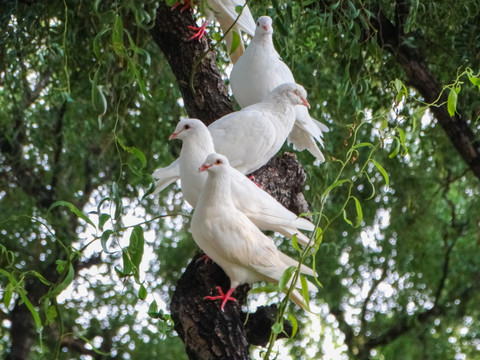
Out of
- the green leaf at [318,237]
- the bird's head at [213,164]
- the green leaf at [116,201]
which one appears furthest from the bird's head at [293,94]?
the green leaf at [318,237]

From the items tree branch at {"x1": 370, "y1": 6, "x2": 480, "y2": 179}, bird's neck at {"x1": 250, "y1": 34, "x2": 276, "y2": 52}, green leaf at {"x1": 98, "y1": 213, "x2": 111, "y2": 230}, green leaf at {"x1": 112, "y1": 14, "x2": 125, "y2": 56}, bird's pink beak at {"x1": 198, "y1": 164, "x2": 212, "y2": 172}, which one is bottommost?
green leaf at {"x1": 98, "y1": 213, "x2": 111, "y2": 230}

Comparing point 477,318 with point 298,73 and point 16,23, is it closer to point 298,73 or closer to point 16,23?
point 298,73

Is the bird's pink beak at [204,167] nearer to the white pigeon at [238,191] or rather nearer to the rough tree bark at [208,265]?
the white pigeon at [238,191]

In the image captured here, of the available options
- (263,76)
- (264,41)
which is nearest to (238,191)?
(263,76)

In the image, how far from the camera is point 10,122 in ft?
19.5

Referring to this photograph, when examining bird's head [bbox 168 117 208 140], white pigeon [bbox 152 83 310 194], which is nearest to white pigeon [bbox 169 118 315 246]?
bird's head [bbox 168 117 208 140]

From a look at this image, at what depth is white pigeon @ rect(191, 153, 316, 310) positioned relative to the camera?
2576 millimetres

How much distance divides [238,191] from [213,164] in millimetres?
164

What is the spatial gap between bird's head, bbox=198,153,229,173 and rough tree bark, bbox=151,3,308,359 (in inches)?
14.1

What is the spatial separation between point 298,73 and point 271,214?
2.61m

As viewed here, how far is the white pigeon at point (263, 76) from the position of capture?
3391mm

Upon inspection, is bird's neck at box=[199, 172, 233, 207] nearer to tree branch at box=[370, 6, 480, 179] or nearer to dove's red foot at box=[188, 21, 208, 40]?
dove's red foot at box=[188, 21, 208, 40]

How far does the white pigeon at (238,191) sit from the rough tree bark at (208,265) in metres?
0.21

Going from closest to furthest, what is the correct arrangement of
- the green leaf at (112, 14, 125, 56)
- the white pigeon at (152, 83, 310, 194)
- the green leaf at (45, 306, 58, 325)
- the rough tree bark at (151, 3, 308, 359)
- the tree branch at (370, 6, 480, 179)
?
the green leaf at (112, 14, 125, 56) → the green leaf at (45, 306, 58, 325) → the rough tree bark at (151, 3, 308, 359) → the white pigeon at (152, 83, 310, 194) → the tree branch at (370, 6, 480, 179)
